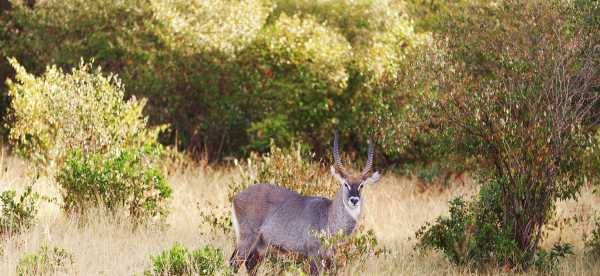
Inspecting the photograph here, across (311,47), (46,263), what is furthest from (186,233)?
(311,47)

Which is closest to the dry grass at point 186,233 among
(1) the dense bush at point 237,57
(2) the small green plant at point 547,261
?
(2) the small green plant at point 547,261

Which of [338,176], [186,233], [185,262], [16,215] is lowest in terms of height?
[186,233]

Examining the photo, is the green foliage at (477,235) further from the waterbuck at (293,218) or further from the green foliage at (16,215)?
the green foliage at (16,215)

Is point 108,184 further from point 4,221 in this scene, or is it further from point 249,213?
point 249,213

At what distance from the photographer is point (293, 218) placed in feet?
28.1

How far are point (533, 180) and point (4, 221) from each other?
5.64 m

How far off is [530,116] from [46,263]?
4.84 meters

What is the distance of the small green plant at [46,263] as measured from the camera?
28.5 feet

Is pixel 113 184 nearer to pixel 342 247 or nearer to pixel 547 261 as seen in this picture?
pixel 342 247

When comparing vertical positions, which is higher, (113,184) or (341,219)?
(341,219)

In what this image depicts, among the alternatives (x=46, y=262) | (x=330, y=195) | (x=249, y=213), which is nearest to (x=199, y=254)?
(x=249, y=213)

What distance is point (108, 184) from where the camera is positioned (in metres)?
11.4

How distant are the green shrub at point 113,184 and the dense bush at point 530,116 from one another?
3583 mm

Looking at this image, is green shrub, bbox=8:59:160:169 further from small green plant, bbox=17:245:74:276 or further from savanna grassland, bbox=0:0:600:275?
small green plant, bbox=17:245:74:276
